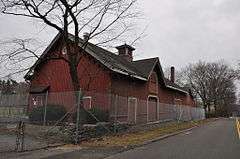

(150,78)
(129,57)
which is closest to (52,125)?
(150,78)

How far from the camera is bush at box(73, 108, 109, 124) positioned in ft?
60.0

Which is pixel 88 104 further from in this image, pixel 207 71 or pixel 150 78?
pixel 207 71

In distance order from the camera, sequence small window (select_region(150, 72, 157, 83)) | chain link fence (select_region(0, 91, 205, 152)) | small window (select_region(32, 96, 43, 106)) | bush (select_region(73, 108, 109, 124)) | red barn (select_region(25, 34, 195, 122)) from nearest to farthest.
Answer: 1. chain link fence (select_region(0, 91, 205, 152))
2. bush (select_region(73, 108, 109, 124))
3. small window (select_region(32, 96, 43, 106))
4. red barn (select_region(25, 34, 195, 122))
5. small window (select_region(150, 72, 157, 83))

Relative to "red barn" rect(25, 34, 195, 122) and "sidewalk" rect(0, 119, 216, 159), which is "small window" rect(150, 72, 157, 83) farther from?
"sidewalk" rect(0, 119, 216, 159)

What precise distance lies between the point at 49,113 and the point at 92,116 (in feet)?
8.52

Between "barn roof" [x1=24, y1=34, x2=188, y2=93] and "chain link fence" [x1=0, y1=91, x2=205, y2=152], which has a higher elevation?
"barn roof" [x1=24, y1=34, x2=188, y2=93]

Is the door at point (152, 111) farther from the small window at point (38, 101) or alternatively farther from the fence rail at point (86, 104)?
the small window at point (38, 101)

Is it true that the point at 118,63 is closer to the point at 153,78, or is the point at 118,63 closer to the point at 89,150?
the point at 153,78

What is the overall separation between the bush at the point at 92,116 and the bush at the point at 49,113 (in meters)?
0.79

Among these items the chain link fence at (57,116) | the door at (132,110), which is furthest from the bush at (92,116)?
the door at (132,110)

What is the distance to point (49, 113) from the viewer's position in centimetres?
1833

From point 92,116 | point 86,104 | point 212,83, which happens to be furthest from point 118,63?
point 212,83

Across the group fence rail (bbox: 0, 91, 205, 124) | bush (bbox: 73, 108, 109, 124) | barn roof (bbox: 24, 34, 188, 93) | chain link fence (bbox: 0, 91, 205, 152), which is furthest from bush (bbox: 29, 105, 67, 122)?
barn roof (bbox: 24, 34, 188, 93)

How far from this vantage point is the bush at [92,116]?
60.0 feet
